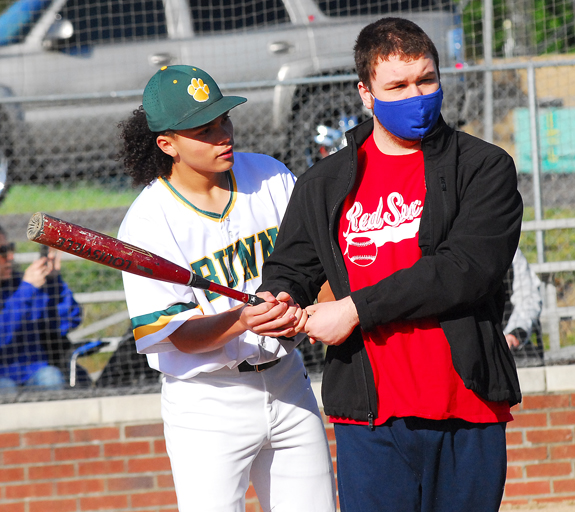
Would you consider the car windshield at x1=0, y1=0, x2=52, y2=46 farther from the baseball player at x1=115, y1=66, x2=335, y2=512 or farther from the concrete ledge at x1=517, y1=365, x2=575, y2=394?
the concrete ledge at x1=517, y1=365, x2=575, y2=394

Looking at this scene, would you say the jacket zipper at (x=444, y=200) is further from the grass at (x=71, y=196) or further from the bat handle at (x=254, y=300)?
the grass at (x=71, y=196)

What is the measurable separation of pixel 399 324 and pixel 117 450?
7.96 feet

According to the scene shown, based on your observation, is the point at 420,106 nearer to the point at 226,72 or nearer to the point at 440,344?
the point at 440,344

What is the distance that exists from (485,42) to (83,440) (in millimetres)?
3425

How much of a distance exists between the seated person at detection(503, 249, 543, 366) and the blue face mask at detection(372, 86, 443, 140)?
89.8 inches

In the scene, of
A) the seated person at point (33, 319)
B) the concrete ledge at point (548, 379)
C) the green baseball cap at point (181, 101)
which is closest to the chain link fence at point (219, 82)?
the seated person at point (33, 319)

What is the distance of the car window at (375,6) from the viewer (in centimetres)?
566

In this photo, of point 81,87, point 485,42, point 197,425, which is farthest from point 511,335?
point 81,87

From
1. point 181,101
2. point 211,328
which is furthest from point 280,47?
point 211,328

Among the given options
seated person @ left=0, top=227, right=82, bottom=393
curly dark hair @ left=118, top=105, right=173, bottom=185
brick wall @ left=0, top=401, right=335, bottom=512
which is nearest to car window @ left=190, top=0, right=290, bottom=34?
seated person @ left=0, top=227, right=82, bottom=393

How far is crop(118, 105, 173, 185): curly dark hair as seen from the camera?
7.95 feet

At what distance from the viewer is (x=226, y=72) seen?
577 centimetres

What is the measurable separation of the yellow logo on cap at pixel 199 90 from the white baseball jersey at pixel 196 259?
11.8 inches

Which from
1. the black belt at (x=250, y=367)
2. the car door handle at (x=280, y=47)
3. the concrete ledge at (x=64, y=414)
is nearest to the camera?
the black belt at (x=250, y=367)
